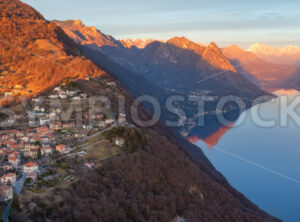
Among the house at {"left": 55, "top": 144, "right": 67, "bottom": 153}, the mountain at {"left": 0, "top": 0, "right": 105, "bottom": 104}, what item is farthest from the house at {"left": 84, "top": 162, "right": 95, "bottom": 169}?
the mountain at {"left": 0, "top": 0, "right": 105, "bottom": 104}

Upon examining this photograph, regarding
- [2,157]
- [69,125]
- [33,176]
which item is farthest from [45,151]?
[69,125]

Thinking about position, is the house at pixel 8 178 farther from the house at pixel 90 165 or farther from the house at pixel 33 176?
the house at pixel 90 165

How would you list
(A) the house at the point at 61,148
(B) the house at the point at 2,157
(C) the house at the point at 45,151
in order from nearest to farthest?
(B) the house at the point at 2,157 → (C) the house at the point at 45,151 → (A) the house at the point at 61,148

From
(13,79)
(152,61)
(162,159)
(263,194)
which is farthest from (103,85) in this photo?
(152,61)

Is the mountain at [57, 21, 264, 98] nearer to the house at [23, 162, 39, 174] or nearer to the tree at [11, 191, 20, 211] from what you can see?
the house at [23, 162, 39, 174]

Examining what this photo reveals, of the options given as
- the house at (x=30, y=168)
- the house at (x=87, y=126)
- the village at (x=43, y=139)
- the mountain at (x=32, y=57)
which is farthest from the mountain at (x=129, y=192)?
the house at (x=87, y=126)

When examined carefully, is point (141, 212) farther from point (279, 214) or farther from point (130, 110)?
point (279, 214)

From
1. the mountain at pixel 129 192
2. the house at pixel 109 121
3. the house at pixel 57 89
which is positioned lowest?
the mountain at pixel 129 192
